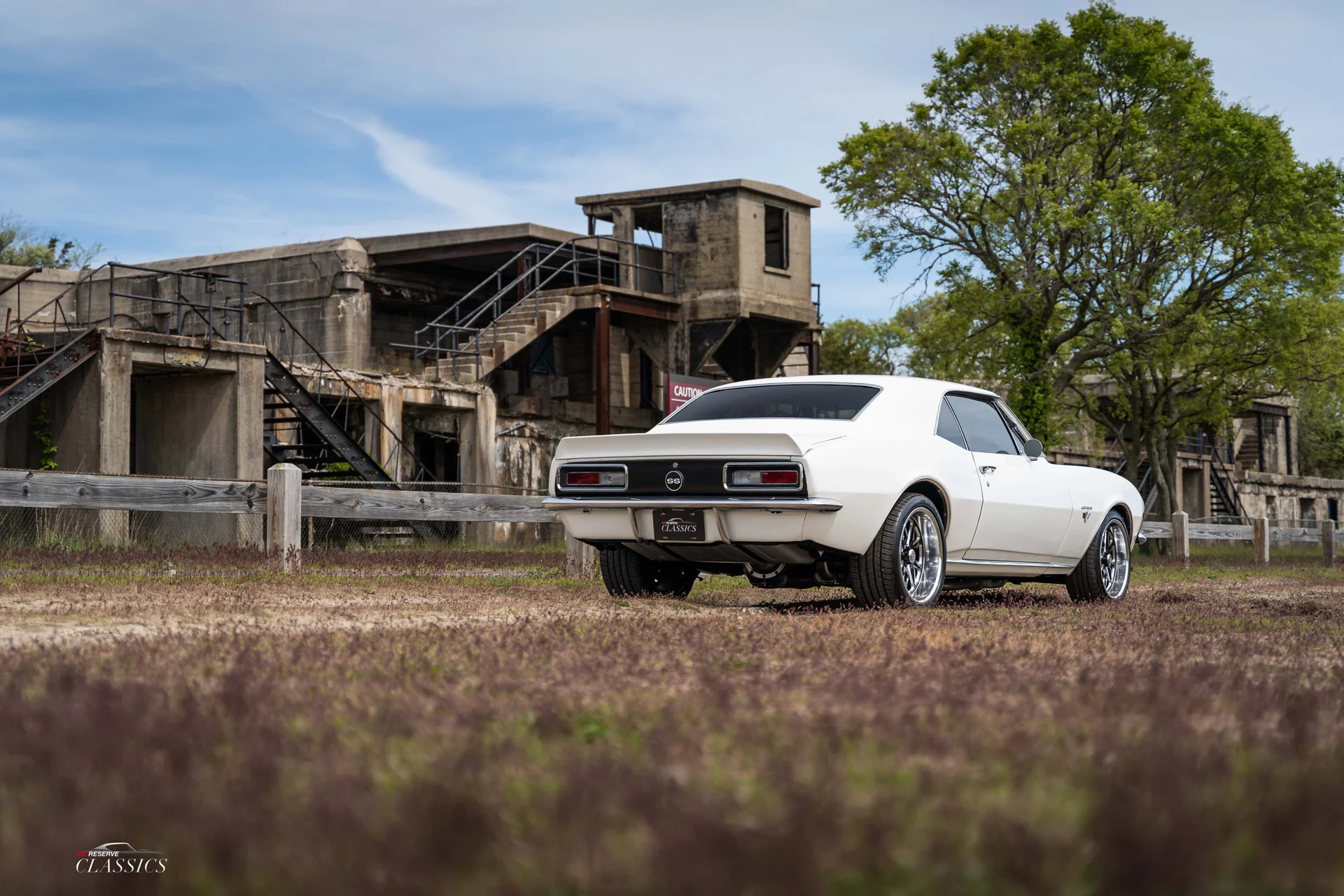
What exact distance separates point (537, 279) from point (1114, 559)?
23036mm

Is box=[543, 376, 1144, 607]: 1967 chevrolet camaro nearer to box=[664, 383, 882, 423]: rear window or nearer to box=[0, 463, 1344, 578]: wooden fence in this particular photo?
box=[664, 383, 882, 423]: rear window

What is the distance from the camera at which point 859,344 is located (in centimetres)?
6506

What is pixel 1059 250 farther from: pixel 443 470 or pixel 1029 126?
pixel 443 470

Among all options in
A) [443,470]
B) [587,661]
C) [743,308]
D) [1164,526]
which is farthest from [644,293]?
[587,661]

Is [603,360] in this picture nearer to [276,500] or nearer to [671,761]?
[276,500]

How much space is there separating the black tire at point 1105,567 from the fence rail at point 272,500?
4.18 m

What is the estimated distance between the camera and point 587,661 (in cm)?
544

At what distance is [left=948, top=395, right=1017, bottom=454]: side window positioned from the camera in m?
10.8

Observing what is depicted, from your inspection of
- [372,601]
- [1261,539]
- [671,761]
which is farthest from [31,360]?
[671,761]

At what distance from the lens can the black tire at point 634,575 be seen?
34.1ft

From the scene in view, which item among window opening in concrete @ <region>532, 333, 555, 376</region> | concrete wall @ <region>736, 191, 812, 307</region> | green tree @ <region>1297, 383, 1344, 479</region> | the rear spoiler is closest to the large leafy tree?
concrete wall @ <region>736, 191, 812, 307</region>

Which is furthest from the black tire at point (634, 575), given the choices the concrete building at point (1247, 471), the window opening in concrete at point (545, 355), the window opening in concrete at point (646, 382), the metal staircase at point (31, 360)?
the concrete building at point (1247, 471)

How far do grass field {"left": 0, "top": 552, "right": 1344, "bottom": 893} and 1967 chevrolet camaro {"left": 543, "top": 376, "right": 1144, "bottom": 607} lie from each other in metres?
2.21

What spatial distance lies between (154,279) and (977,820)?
36.9m
